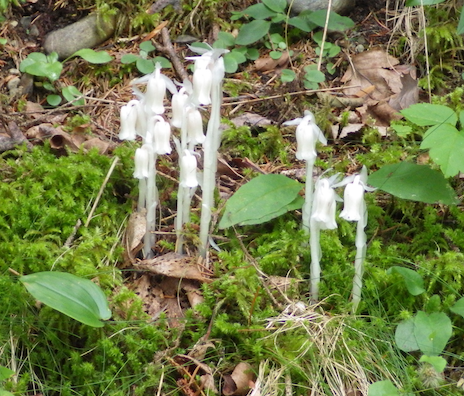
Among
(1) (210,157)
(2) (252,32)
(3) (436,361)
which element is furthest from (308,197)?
(2) (252,32)

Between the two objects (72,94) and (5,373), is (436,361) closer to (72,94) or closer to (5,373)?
(5,373)

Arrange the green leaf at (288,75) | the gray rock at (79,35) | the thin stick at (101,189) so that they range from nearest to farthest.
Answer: the thin stick at (101,189), the green leaf at (288,75), the gray rock at (79,35)

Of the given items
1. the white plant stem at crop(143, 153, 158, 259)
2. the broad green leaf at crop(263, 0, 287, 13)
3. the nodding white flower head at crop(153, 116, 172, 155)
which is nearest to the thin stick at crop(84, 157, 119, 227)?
the white plant stem at crop(143, 153, 158, 259)

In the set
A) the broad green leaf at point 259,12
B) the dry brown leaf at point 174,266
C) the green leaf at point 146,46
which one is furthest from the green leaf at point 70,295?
the broad green leaf at point 259,12

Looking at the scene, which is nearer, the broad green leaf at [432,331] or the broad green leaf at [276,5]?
the broad green leaf at [432,331]

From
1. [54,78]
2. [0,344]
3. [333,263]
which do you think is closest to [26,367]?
[0,344]

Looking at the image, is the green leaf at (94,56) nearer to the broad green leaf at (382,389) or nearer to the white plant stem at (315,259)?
the white plant stem at (315,259)
